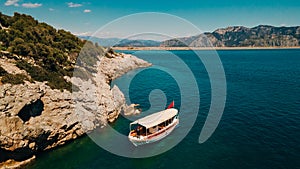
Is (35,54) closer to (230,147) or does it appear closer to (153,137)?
(153,137)

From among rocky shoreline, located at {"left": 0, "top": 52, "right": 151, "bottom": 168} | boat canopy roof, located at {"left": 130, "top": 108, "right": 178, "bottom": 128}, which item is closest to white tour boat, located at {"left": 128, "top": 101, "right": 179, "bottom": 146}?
boat canopy roof, located at {"left": 130, "top": 108, "right": 178, "bottom": 128}

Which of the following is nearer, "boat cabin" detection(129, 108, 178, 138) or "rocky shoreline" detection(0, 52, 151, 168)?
"rocky shoreline" detection(0, 52, 151, 168)

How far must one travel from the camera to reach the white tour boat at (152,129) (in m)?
34.4

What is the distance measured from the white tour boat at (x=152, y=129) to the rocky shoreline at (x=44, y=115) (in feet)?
28.7

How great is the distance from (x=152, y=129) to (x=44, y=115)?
17318mm

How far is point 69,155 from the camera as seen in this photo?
3231cm

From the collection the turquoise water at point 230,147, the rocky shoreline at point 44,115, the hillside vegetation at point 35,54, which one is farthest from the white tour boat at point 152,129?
the hillside vegetation at point 35,54

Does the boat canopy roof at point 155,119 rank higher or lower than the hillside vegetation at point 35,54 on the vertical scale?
lower

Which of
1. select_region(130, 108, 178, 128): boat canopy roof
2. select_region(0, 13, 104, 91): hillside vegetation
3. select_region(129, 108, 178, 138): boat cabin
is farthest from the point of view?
select_region(0, 13, 104, 91): hillside vegetation

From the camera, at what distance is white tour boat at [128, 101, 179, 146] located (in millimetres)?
34438

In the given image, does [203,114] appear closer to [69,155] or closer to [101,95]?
[101,95]

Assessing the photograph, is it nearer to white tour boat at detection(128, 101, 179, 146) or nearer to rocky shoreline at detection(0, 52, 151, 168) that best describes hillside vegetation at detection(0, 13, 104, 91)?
rocky shoreline at detection(0, 52, 151, 168)

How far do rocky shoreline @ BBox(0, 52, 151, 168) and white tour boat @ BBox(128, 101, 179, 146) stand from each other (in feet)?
28.7

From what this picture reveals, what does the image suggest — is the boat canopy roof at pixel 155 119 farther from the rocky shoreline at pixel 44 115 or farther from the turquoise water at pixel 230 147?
the rocky shoreline at pixel 44 115
